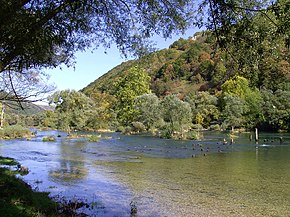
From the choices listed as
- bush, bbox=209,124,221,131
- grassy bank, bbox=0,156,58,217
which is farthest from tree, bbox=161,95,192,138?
grassy bank, bbox=0,156,58,217

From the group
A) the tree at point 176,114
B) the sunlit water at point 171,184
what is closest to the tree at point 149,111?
the tree at point 176,114

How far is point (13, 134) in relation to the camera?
46062 mm

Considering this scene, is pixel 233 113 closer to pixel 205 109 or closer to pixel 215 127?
pixel 215 127

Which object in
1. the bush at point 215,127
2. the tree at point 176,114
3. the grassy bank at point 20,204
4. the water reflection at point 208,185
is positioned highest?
the tree at point 176,114

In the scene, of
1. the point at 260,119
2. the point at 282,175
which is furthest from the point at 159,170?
the point at 260,119

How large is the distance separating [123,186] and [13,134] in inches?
1428

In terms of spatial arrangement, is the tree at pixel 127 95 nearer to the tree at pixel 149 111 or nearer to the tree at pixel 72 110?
the tree at pixel 72 110

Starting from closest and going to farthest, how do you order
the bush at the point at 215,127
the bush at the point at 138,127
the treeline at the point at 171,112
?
the treeline at the point at 171,112
the bush at the point at 138,127
the bush at the point at 215,127

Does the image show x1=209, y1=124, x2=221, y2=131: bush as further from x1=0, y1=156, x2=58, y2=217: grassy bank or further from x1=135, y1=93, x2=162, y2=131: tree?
x1=0, y1=156, x2=58, y2=217: grassy bank

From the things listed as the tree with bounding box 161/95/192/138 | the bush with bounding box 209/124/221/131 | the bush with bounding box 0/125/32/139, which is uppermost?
the tree with bounding box 161/95/192/138

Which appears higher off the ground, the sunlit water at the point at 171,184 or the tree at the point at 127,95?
the tree at the point at 127,95

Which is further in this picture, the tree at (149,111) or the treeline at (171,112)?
the tree at (149,111)

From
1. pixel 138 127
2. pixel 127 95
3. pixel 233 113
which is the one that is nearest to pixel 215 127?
pixel 233 113

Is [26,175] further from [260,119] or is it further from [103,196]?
[260,119]
